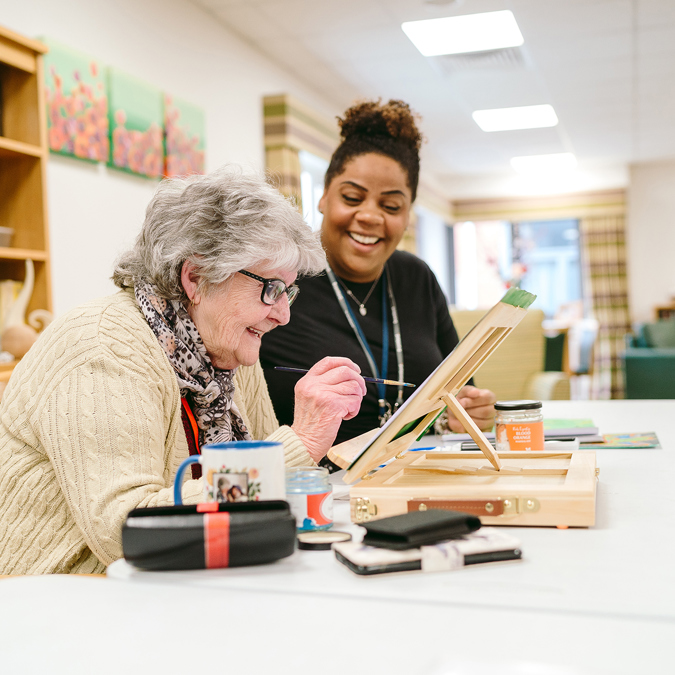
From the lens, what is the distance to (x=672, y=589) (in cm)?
78

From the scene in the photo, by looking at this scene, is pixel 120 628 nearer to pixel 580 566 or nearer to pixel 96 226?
pixel 580 566

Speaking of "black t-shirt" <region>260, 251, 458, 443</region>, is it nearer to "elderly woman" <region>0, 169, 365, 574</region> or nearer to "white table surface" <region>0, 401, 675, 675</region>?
"elderly woman" <region>0, 169, 365, 574</region>

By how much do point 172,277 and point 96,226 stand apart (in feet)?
8.09

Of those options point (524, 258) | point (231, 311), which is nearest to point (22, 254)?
point (231, 311)

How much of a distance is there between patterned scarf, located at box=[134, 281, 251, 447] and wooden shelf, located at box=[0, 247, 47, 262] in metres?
1.70

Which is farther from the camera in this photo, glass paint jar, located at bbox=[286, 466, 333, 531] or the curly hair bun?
the curly hair bun

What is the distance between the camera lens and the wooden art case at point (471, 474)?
3.29 ft

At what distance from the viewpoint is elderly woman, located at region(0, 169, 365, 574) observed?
3.44 feet

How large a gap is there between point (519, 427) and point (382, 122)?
1.06 meters

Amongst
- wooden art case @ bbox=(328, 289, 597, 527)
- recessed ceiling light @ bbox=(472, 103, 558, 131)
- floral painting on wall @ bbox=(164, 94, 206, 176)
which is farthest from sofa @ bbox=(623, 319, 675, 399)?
wooden art case @ bbox=(328, 289, 597, 527)

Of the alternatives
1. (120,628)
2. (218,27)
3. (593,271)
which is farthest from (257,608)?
(593,271)

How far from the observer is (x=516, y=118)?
6734 millimetres

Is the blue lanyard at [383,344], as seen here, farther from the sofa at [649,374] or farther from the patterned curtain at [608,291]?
the patterned curtain at [608,291]

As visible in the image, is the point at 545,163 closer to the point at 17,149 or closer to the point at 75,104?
the point at 75,104
